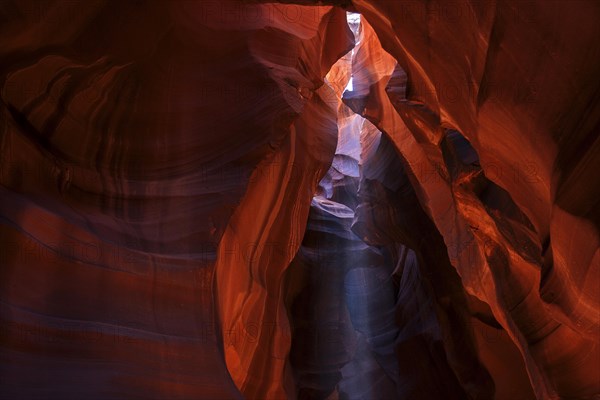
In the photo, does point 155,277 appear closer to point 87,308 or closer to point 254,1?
point 87,308

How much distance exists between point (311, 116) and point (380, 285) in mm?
4980

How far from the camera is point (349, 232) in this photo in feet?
33.8

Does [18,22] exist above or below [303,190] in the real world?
above

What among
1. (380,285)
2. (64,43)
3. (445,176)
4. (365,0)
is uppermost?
(365,0)

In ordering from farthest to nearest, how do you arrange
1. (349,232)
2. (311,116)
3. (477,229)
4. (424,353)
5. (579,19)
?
(349,232), (424,353), (311,116), (477,229), (579,19)

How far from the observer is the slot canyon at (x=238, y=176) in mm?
3422

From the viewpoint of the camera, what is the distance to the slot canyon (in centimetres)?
342

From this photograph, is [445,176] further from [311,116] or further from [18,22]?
[18,22]

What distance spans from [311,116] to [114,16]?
260 cm

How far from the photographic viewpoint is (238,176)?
459 cm

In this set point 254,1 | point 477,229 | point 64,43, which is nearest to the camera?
point 64,43

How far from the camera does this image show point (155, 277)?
4070mm

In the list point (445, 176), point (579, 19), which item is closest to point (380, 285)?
point (445, 176)

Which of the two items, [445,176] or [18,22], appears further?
[445,176]
